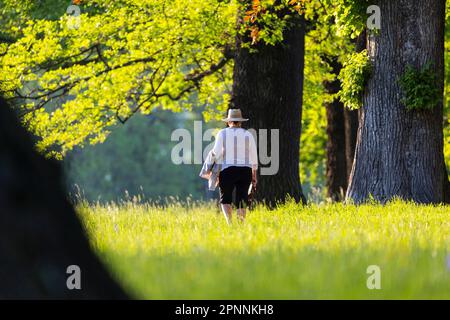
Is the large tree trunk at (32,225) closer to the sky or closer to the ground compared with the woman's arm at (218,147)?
closer to the ground

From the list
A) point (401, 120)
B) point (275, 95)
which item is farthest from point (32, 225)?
point (275, 95)

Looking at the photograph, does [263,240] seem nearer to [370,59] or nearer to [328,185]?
[370,59]

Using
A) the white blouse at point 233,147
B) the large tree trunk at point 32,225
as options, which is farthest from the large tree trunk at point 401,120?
the large tree trunk at point 32,225

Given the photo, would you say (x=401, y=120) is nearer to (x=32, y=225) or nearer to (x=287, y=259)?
(x=287, y=259)

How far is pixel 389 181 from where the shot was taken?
1528 centimetres

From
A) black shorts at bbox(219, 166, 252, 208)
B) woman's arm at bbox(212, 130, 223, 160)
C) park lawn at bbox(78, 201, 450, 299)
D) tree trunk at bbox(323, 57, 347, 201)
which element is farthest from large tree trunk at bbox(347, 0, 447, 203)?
tree trunk at bbox(323, 57, 347, 201)

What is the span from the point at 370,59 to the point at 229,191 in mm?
4384

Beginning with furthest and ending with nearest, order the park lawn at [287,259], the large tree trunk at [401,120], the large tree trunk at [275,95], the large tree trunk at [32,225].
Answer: the large tree trunk at [275,95] → the large tree trunk at [401,120] → the park lawn at [287,259] → the large tree trunk at [32,225]

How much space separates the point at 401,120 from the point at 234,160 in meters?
3.78

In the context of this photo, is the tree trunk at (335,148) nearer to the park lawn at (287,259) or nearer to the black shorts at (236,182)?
the black shorts at (236,182)

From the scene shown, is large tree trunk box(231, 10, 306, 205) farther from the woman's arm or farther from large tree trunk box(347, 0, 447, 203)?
the woman's arm

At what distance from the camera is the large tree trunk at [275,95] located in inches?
687

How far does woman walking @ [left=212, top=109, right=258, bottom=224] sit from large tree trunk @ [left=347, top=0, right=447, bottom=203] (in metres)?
3.07

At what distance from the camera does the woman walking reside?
42.6 ft
